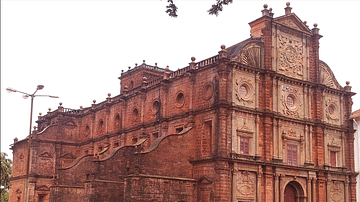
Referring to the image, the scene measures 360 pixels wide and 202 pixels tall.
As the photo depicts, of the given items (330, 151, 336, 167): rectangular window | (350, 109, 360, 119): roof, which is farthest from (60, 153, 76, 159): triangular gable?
(350, 109, 360, 119): roof

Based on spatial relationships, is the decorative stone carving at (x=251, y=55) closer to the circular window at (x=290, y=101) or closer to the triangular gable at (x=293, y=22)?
the triangular gable at (x=293, y=22)

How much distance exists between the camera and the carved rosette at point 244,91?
Answer: 116ft

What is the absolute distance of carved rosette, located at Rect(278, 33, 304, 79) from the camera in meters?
38.6

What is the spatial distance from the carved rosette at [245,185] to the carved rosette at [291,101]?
650 cm

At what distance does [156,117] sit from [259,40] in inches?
423

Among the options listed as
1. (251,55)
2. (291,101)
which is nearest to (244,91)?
(251,55)

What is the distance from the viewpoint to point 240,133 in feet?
114

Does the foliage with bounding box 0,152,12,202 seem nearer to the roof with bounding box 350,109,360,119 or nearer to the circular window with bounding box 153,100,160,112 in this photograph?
the circular window with bounding box 153,100,160,112

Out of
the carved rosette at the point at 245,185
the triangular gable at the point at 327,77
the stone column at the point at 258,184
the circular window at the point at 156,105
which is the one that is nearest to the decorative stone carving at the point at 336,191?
the stone column at the point at 258,184

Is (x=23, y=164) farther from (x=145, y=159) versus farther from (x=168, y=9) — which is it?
(x=168, y=9)

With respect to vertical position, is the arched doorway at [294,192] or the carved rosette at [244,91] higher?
the carved rosette at [244,91]

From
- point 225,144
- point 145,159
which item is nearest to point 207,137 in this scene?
point 225,144

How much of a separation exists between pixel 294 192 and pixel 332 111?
8.66 meters

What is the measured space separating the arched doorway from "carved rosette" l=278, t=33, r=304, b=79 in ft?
28.7
